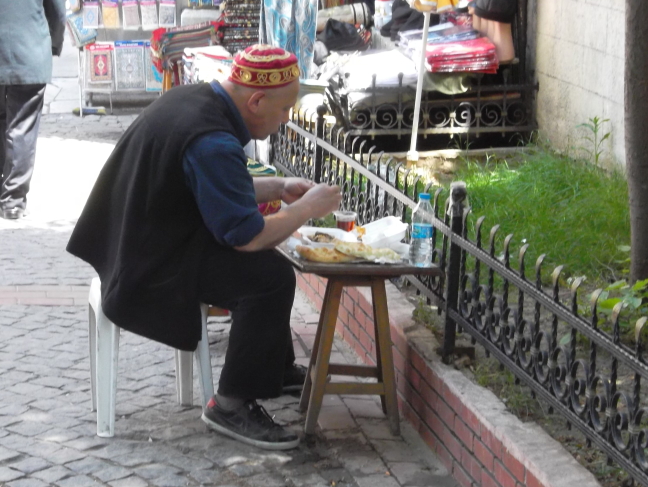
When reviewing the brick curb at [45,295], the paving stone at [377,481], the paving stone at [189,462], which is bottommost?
the brick curb at [45,295]

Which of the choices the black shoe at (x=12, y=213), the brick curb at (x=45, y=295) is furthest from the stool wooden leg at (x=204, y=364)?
the black shoe at (x=12, y=213)

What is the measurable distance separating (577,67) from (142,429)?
4.91 m

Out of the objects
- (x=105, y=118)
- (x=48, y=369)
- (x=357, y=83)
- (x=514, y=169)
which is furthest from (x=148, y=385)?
(x=105, y=118)

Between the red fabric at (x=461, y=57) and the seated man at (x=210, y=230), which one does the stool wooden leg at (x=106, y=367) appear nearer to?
the seated man at (x=210, y=230)

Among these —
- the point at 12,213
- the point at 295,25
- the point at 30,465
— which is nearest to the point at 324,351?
the point at 30,465

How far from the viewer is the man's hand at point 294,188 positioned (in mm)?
4480

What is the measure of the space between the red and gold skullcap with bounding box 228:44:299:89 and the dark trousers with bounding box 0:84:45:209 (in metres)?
4.24

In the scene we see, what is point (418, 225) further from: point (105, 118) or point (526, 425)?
point (105, 118)

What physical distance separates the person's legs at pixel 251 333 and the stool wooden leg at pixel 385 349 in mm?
347

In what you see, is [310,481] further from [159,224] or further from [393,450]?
[159,224]

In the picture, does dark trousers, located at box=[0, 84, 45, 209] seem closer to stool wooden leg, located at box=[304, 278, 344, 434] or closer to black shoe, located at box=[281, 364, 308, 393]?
black shoe, located at box=[281, 364, 308, 393]

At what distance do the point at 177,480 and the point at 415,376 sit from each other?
1118 millimetres

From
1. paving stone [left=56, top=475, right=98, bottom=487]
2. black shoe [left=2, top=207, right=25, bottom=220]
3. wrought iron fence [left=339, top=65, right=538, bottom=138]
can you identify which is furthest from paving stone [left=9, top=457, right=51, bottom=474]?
wrought iron fence [left=339, top=65, right=538, bottom=138]

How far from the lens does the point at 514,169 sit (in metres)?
7.62
